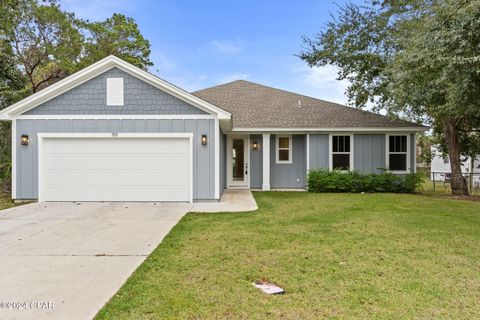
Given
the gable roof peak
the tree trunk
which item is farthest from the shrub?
the gable roof peak

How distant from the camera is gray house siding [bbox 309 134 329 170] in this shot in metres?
13.7

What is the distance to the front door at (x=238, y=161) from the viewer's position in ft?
46.5

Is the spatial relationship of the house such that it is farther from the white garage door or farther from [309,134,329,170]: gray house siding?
[309,134,329,170]: gray house siding

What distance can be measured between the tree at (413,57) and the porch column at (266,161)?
397cm

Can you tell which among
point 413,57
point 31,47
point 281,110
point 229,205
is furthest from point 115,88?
point 31,47

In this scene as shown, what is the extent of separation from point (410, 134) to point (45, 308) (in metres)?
14.2

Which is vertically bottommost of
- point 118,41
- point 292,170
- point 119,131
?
point 292,170

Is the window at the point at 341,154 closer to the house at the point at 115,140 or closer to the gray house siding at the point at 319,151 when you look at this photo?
the gray house siding at the point at 319,151

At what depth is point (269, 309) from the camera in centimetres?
311

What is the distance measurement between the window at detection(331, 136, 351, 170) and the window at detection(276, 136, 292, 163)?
1.85 m

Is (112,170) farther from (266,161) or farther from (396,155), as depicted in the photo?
(396,155)

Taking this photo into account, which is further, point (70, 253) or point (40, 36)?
point (40, 36)

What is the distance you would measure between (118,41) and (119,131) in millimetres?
16318

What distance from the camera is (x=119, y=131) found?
9.92 meters
